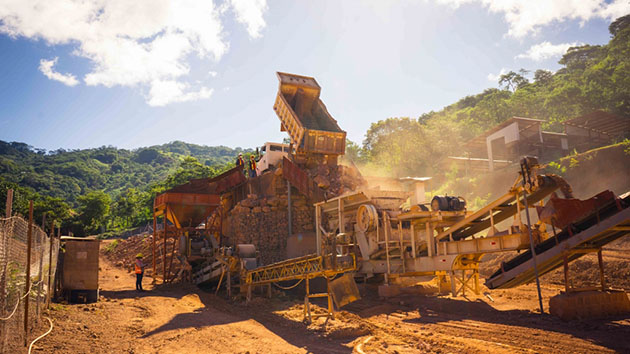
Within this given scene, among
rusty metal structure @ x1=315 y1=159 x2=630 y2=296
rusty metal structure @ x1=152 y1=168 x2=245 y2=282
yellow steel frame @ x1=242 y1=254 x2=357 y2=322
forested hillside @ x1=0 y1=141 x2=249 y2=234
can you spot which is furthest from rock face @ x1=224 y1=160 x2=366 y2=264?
forested hillside @ x1=0 y1=141 x2=249 y2=234

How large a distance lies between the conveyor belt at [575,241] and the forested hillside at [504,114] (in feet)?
105

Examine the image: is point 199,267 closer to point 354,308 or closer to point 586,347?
point 354,308

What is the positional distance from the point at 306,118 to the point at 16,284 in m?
17.4

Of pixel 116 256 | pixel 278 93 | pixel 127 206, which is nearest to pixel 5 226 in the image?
pixel 278 93

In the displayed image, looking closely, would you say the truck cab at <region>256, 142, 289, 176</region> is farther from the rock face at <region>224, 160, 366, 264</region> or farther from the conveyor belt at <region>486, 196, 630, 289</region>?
the conveyor belt at <region>486, 196, 630, 289</region>

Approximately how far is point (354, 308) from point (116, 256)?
23.4 m

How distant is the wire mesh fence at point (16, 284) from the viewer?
5.86 m

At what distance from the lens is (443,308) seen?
11.7 metres

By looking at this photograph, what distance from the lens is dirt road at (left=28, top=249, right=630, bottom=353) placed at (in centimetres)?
747

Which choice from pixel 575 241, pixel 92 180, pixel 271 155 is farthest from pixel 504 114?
pixel 92 180

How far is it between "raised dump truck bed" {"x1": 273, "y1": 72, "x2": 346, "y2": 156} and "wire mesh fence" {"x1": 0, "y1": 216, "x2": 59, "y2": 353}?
13.7 metres

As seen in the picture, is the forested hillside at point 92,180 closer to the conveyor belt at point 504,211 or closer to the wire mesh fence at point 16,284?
the wire mesh fence at point 16,284

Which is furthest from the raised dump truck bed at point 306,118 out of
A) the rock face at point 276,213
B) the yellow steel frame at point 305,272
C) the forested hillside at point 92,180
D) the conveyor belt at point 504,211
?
the forested hillside at point 92,180

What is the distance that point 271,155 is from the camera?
84.4ft
